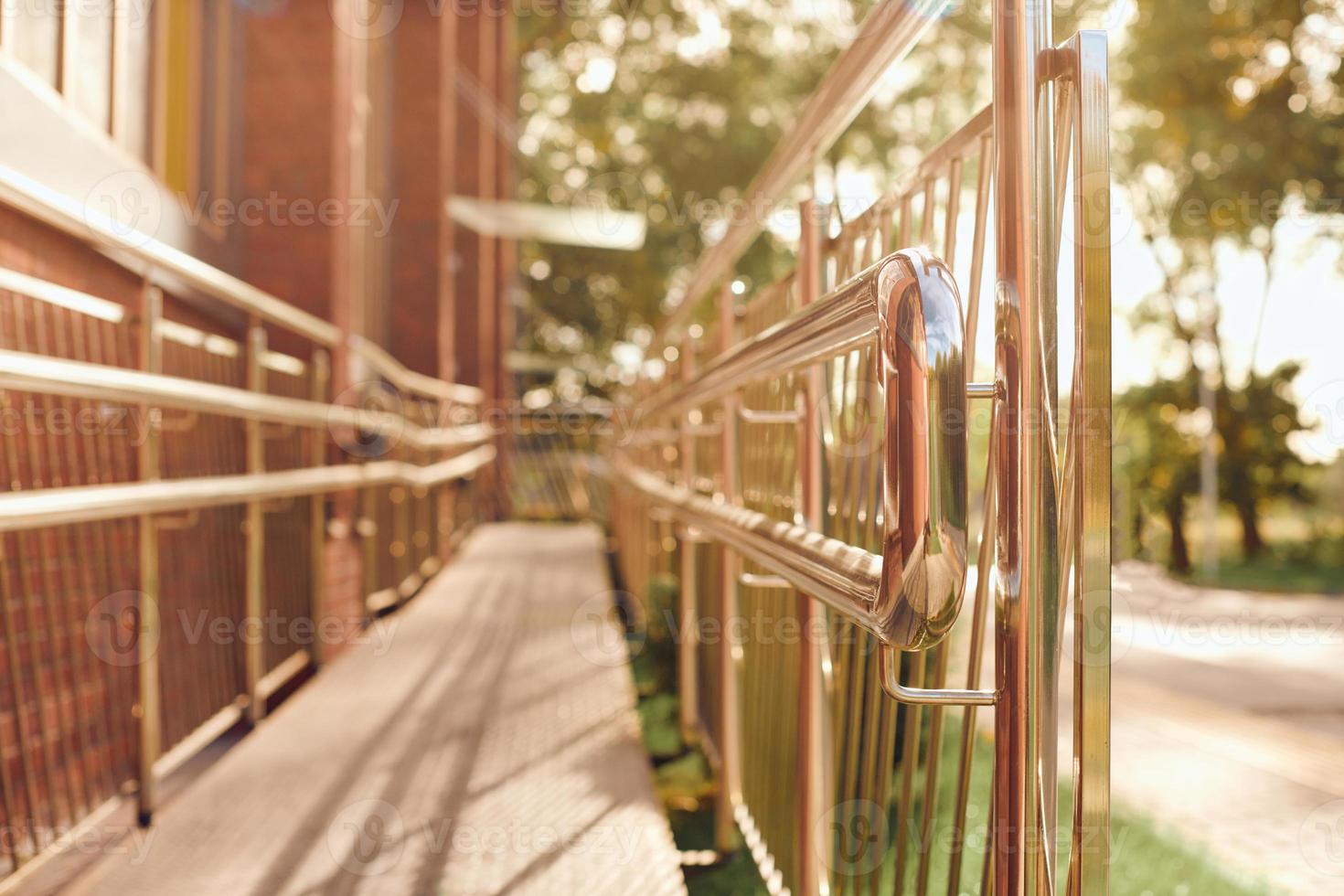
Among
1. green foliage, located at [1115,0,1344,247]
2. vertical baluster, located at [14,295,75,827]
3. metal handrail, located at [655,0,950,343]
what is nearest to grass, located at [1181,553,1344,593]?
green foliage, located at [1115,0,1344,247]

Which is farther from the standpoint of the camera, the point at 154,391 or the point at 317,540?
the point at 317,540

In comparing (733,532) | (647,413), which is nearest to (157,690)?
(733,532)

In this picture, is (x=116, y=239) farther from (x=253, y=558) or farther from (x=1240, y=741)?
(x=1240, y=741)

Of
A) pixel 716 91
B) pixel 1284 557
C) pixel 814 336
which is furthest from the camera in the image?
pixel 1284 557

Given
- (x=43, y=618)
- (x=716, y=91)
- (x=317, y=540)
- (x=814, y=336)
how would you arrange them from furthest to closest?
(x=716, y=91)
(x=317, y=540)
(x=43, y=618)
(x=814, y=336)

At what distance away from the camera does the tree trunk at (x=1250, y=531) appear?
20062 millimetres

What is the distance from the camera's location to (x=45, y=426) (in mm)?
2293

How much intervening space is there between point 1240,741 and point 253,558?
5015mm

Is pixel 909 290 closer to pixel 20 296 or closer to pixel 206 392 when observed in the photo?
pixel 20 296

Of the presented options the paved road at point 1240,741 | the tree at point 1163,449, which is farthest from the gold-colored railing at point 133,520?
the tree at point 1163,449

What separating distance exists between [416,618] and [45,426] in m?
3.50

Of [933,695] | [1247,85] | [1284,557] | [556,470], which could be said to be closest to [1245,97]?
[1247,85]

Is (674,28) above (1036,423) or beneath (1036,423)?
above

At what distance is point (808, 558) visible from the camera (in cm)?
142
